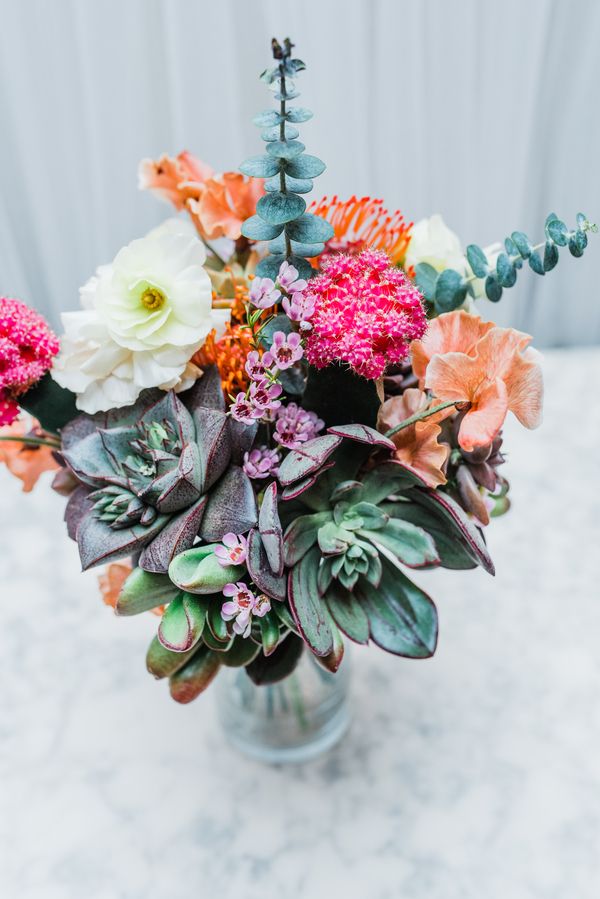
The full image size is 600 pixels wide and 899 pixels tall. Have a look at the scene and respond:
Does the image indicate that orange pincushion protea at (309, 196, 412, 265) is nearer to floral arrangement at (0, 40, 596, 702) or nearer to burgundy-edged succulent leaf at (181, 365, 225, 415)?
floral arrangement at (0, 40, 596, 702)

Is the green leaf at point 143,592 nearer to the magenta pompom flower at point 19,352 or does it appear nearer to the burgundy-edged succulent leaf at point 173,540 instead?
the burgundy-edged succulent leaf at point 173,540

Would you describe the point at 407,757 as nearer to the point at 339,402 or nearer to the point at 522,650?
the point at 522,650

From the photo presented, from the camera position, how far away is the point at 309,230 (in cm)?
44

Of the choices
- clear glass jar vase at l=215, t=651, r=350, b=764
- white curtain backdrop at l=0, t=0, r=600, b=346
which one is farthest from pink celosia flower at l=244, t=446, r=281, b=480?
white curtain backdrop at l=0, t=0, r=600, b=346

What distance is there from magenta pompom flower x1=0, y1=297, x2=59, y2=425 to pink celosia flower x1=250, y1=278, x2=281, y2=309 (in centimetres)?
14

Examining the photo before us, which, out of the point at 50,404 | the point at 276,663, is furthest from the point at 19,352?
the point at 276,663

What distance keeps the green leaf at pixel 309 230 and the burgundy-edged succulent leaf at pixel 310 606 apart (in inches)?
6.8

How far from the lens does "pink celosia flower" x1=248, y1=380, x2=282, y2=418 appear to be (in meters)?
0.42

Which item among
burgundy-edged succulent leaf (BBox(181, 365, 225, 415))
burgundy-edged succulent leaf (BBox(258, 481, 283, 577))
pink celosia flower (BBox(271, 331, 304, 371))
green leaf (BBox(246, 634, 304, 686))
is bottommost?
green leaf (BBox(246, 634, 304, 686))

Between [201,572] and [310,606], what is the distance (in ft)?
0.21

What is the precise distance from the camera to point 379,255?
44cm

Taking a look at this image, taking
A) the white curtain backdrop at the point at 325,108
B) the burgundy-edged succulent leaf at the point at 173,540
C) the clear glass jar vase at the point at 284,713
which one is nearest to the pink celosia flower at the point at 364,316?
the burgundy-edged succulent leaf at the point at 173,540

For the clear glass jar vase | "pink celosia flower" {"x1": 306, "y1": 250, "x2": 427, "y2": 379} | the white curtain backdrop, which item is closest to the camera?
"pink celosia flower" {"x1": 306, "y1": 250, "x2": 427, "y2": 379}

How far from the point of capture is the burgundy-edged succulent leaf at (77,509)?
0.49m
